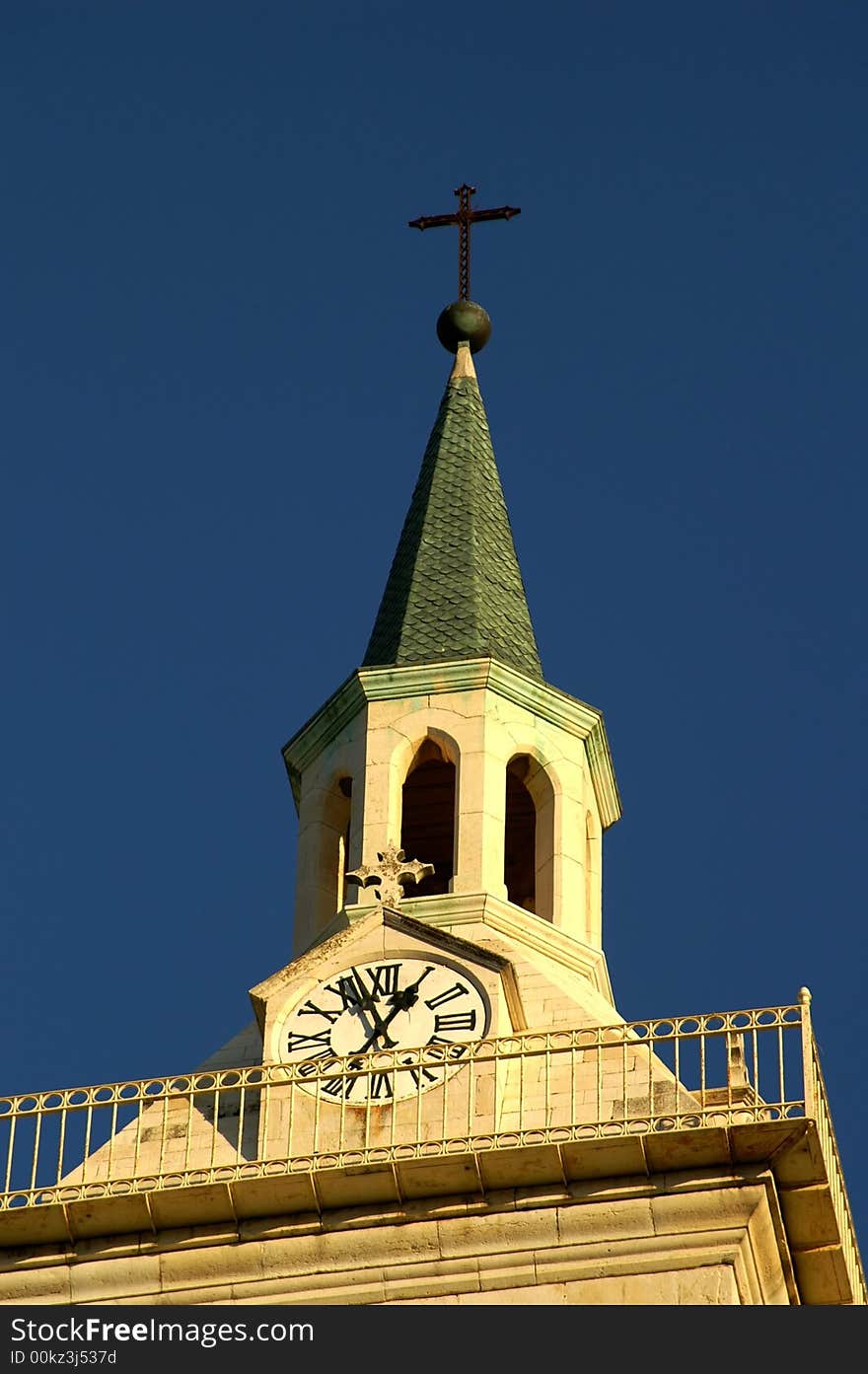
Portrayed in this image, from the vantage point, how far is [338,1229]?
4125 cm

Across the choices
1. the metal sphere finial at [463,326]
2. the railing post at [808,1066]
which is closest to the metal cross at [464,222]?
the metal sphere finial at [463,326]

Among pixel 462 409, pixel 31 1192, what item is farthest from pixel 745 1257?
pixel 462 409

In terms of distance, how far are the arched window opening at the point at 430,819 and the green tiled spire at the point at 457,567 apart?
123cm

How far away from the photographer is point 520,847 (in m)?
49.5

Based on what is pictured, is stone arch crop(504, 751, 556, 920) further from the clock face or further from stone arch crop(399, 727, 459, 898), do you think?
the clock face

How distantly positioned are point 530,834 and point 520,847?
0.27 metres

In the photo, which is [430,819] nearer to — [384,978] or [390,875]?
[390,875]

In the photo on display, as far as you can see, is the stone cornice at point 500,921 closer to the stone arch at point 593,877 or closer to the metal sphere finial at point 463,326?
the stone arch at point 593,877

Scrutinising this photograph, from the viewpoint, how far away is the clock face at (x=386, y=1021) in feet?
139

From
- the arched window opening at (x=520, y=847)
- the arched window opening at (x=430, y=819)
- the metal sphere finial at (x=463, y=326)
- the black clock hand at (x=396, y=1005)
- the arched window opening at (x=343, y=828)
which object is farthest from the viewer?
the metal sphere finial at (x=463, y=326)

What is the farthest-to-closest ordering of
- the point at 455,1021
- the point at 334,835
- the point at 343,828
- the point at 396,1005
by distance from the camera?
the point at 343,828, the point at 334,835, the point at 396,1005, the point at 455,1021

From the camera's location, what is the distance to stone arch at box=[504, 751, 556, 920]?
153 feet

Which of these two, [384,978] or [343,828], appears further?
[343,828]

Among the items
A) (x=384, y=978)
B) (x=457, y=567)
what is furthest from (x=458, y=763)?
(x=384, y=978)
